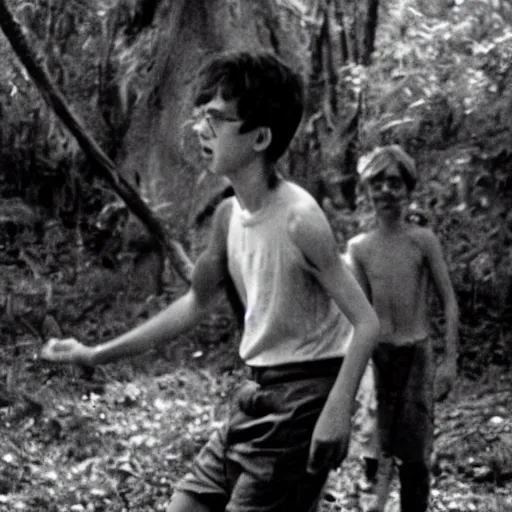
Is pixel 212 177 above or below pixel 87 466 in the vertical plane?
above

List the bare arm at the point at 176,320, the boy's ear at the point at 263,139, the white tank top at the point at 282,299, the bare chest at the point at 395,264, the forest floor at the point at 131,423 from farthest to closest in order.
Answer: the forest floor at the point at 131,423, the bare chest at the point at 395,264, the bare arm at the point at 176,320, the boy's ear at the point at 263,139, the white tank top at the point at 282,299

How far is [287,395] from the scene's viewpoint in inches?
117

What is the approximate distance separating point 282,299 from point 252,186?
290 millimetres

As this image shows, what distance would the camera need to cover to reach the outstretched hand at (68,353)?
3.23m

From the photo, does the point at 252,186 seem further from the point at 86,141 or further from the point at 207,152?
the point at 86,141

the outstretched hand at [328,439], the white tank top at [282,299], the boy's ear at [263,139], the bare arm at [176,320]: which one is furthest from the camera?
the bare arm at [176,320]

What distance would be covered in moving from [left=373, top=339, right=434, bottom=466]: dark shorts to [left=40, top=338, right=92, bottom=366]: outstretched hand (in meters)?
1.60

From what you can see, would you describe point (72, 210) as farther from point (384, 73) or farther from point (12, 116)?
point (384, 73)

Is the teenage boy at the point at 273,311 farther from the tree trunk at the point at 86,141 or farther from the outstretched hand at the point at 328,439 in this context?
the tree trunk at the point at 86,141

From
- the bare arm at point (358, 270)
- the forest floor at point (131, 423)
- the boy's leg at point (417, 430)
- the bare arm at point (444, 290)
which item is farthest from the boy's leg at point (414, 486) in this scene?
the forest floor at point (131, 423)

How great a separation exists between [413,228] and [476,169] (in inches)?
109

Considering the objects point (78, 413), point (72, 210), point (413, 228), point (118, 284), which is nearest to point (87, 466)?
point (78, 413)

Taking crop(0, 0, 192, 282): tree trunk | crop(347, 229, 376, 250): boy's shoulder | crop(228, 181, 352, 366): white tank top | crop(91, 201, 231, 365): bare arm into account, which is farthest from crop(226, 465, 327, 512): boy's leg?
crop(0, 0, 192, 282): tree trunk

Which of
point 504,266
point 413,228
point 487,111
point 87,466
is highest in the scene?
point 487,111
